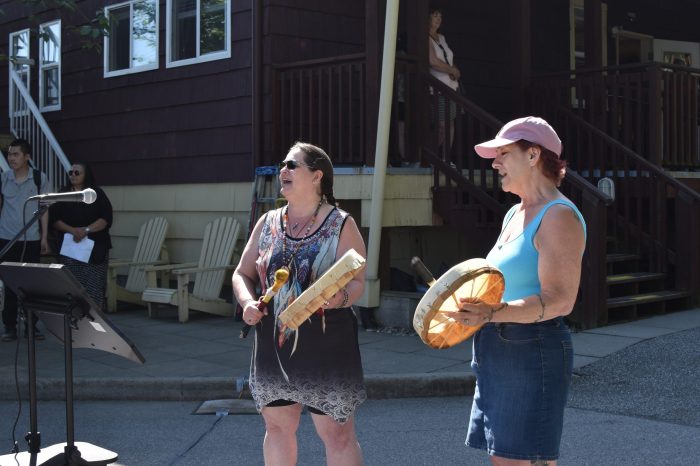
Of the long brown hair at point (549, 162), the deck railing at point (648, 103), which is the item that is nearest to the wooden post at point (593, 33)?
the deck railing at point (648, 103)

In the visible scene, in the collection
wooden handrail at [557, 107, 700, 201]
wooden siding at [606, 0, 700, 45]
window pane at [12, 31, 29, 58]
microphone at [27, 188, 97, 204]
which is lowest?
microphone at [27, 188, 97, 204]

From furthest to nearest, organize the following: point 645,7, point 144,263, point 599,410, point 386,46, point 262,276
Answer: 1. point 645,7
2. point 144,263
3. point 386,46
4. point 599,410
5. point 262,276

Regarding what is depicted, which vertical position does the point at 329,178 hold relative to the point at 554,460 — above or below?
above

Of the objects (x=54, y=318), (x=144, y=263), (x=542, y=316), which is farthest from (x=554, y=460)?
(x=144, y=263)

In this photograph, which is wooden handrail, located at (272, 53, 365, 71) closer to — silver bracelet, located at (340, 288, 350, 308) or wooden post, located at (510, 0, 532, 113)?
wooden post, located at (510, 0, 532, 113)

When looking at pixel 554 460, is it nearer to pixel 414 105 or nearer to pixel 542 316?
pixel 542 316

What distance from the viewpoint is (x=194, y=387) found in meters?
6.94

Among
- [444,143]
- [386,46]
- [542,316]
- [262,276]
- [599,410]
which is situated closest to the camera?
[542,316]

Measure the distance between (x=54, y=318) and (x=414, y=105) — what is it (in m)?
6.08

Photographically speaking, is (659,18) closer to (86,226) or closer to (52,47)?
(52,47)

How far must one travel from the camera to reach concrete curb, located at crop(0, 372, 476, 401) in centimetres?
685

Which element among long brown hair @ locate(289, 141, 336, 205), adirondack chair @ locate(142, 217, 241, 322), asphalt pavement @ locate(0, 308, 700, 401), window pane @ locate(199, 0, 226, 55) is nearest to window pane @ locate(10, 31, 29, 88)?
window pane @ locate(199, 0, 226, 55)

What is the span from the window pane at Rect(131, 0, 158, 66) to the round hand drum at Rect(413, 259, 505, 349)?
940cm

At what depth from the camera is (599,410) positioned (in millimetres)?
6246
